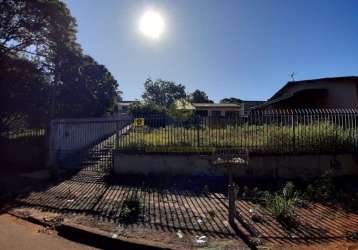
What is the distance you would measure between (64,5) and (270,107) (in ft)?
45.6

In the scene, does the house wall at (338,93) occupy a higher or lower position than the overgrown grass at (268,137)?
higher

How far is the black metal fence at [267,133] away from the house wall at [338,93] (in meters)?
6.78

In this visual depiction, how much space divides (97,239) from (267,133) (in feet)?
22.6

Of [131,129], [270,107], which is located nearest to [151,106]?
[270,107]

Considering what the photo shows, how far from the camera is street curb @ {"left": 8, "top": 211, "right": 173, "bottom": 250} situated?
20.2 ft

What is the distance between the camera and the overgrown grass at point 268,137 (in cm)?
1138

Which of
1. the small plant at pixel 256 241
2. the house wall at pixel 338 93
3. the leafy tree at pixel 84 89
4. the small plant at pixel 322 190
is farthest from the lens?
the leafy tree at pixel 84 89

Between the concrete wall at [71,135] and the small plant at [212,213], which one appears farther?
the concrete wall at [71,135]

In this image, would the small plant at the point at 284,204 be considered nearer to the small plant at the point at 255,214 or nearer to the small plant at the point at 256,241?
the small plant at the point at 255,214

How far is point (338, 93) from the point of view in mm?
18656

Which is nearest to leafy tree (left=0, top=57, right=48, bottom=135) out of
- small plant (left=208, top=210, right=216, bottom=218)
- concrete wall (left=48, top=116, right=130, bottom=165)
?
concrete wall (left=48, top=116, right=130, bottom=165)

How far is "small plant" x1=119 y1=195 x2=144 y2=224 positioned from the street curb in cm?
91

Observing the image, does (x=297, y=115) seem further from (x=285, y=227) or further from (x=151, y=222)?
(x=151, y=222)

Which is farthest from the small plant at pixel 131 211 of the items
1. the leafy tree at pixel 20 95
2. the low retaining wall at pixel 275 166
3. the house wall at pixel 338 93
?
the house wall at pixel 338 93
